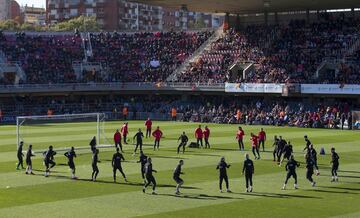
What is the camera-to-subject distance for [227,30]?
80.5 m

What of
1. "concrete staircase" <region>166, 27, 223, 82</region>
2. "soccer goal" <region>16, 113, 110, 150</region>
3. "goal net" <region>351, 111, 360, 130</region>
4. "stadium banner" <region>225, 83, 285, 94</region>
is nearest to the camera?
"soccer goal" <region>16, 113, 110, 150</region>

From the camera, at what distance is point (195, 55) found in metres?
78.9

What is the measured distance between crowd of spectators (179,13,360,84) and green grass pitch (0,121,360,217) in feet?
83.6

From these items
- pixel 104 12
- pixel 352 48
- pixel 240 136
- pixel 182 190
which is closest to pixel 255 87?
pixel 352 48

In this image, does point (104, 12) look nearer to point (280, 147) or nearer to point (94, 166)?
point (280, 147)

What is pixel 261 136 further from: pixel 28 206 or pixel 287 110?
pixel 287 110

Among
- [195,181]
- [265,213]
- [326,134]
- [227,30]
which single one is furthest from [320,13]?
[265,213]

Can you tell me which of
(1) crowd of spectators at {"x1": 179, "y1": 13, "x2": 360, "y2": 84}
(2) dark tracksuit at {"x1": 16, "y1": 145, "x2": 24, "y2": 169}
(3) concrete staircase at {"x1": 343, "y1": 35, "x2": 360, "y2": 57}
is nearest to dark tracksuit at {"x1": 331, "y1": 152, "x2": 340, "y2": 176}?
(2) dark tracksuit at {"x1": 16, "y1": 145, "x2": 24, "y2": 169}

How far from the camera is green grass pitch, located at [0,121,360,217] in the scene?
22.7 meters

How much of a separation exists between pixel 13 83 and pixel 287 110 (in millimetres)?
29231

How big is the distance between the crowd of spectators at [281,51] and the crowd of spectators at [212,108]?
226cm

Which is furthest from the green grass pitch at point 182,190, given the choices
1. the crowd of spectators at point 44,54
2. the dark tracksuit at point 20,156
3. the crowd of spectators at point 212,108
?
the crowd of spectators at point 44,54

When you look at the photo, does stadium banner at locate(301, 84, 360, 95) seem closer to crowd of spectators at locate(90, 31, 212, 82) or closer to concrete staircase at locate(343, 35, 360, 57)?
concrete staircase at locate(343, 35, 360, 57)

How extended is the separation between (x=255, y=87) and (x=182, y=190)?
40591 mm
